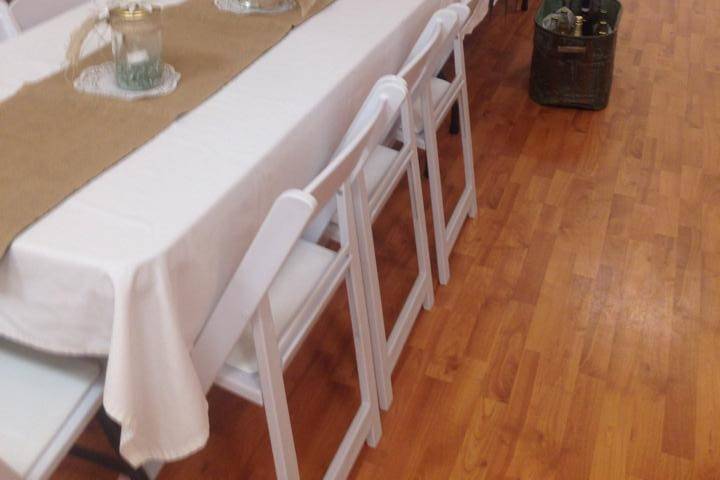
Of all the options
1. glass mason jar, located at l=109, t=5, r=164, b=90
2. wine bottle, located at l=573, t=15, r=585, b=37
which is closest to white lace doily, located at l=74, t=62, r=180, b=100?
glass mason jar, located at l=109, t=5, r=164, b=90

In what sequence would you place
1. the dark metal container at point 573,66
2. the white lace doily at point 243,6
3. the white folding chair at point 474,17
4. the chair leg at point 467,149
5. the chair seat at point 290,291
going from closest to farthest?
1. the chair seat at point 290,291
2. the white lace doily at point 243,6
3. the chair leg at point 467,149
4. the white folding chair at point 474,17
5. the dark metal container at point 573,66

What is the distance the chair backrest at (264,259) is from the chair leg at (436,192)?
630 mm

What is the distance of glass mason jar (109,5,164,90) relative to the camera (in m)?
1.24

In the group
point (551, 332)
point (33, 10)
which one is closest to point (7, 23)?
point (33, 10)

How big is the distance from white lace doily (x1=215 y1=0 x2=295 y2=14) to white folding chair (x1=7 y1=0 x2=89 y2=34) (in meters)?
0.46

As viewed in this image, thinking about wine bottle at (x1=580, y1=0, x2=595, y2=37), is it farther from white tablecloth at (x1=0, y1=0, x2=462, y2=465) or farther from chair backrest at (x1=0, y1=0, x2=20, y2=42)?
chair backrest at (x1=0, y1=0, x2=20, y2=42)

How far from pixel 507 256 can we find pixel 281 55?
96 cm

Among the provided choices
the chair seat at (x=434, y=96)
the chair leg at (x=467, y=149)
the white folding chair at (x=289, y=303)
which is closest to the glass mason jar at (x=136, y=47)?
the white folding chair at (x=289, y=303)

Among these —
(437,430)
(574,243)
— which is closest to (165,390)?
(437,430)

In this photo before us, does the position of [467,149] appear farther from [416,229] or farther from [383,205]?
[383,205]

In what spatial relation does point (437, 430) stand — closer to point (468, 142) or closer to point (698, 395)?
point (698, 395)

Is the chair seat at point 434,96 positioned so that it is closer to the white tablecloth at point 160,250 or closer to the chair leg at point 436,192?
the chair leg at point 436,192

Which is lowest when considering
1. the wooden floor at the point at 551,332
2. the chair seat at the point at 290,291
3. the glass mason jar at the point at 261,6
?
the wooden floor at the point at 551,332

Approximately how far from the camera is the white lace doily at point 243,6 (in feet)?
5.58
